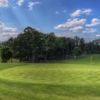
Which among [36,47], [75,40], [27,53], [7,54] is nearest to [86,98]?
[7,54]

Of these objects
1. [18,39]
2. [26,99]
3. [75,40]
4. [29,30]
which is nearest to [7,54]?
[18,39]

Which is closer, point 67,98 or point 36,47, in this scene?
point 67,98

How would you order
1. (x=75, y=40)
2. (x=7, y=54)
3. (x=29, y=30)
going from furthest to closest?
(x=75, y=40), (x=29, y=30), (x=7, y=54)

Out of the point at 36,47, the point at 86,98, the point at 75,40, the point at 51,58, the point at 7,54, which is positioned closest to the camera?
the point at 86,98

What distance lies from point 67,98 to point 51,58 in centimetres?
6472

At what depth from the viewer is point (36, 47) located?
50188 mm

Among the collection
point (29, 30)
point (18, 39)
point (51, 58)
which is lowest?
point (51, 58)

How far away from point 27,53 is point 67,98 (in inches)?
1943

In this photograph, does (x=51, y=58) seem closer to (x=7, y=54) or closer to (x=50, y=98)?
(x=7, y=54)

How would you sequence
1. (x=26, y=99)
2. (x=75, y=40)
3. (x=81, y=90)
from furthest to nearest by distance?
1. (x=75, y=40)
2. (x=81, y=90)
3. (x=26, y=99)

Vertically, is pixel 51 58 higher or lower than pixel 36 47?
lower

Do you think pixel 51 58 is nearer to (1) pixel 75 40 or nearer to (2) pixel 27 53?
(2) pixel 27 53

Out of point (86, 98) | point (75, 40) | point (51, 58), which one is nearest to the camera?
point (86, 98)

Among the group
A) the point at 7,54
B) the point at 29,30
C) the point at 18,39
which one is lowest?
the point at 7,54
